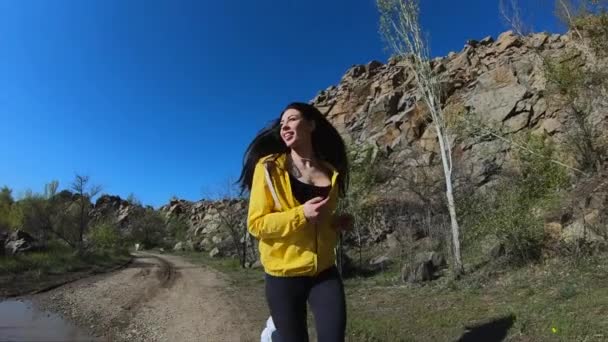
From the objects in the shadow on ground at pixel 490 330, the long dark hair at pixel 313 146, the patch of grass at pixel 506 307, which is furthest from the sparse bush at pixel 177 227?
the long dark hair at pixel 313 146

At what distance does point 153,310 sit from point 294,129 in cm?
1004

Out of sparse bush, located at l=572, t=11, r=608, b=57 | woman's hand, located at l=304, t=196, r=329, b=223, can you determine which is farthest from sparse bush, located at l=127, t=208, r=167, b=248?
woman's hand, located at l=304, t=196, r=329, b=223

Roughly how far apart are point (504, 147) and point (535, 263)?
13.9 meters

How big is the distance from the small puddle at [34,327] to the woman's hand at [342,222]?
7298 mm

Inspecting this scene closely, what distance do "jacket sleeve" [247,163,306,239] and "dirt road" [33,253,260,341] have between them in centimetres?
627

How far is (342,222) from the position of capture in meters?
2.67

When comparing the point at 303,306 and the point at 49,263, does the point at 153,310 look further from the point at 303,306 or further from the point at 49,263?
the point at 49,263

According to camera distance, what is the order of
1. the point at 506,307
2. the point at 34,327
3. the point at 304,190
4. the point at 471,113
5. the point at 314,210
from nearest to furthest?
the point at 314,210, the point at 304,190, the point at 506,307, the point at 34,327, the point at 471,113

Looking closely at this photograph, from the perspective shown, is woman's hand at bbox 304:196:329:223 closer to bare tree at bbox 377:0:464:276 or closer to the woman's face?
the woman's face

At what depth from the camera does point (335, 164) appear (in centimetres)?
305

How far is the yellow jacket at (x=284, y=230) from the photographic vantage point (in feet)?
7.68

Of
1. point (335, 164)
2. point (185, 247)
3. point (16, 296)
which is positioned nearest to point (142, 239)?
point (185, 247)

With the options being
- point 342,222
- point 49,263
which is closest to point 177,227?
point 49,263

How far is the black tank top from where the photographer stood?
102 inches
